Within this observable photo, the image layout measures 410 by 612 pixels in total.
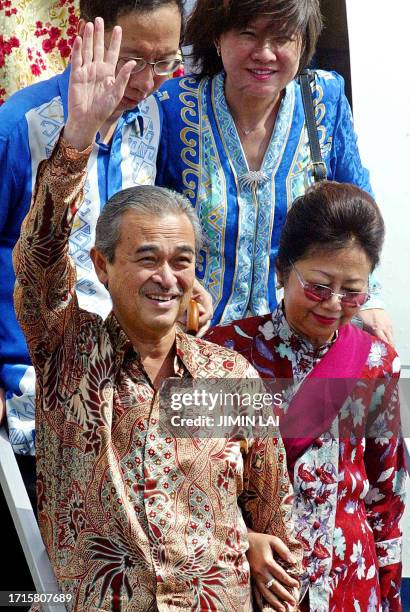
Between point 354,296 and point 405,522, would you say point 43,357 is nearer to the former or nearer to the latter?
point 354,296

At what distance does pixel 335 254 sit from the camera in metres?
3.10

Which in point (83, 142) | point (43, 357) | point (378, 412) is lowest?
point (378, 412)

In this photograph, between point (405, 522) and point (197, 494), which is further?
point (405, 522)

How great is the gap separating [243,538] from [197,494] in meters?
0.16

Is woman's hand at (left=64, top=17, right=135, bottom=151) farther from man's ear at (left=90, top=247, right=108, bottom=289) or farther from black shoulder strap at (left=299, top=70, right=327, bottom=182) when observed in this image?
black shoulder strap at (left=299, top=70, right=327, bottom=182)

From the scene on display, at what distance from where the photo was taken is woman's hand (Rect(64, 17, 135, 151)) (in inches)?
105

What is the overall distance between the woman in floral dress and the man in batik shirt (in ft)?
0.57

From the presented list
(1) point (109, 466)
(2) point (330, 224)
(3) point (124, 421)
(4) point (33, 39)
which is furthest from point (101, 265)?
(4) point (33, 39)

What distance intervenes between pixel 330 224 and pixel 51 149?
2.37 ft

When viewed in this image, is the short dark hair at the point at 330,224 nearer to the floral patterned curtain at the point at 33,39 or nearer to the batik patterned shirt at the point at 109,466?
the batik patterned shirt at the point at 109,466

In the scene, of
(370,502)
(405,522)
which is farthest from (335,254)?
(405,522)

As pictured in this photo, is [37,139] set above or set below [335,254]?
above

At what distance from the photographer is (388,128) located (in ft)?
13.6

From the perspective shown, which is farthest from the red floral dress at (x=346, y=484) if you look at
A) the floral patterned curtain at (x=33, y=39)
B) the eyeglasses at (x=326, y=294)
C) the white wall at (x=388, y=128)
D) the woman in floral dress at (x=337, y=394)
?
the floral patterned curtain at (x=33, y=39)
